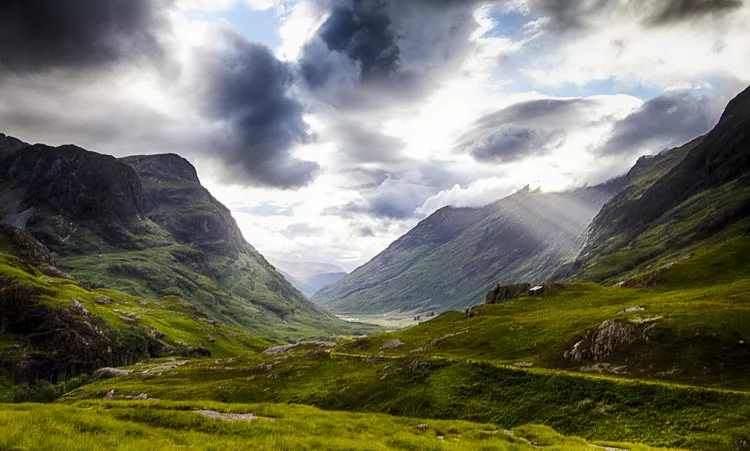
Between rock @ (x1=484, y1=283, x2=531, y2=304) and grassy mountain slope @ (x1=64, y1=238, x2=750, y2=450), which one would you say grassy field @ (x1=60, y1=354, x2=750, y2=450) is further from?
rock @ (x1=484, y1=283, x2=531, y2=304)

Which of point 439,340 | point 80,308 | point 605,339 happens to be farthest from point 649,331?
point 80,308

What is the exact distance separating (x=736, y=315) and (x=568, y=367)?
65.8 ft

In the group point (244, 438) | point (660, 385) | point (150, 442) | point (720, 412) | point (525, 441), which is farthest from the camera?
point (660, 385)

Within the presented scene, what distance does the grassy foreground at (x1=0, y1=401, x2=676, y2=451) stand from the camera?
46.1 feet

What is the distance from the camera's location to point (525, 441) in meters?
24.7

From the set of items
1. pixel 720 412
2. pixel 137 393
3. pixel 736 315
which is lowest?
pixel 137 393

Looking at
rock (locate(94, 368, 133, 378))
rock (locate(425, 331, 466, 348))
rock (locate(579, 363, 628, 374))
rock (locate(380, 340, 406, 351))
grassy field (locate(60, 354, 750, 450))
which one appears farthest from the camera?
rock (locate(94, 368, 133, 378))

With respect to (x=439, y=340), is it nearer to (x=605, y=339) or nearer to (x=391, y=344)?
(x=391, y=344)

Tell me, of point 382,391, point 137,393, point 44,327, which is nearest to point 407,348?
point 382,391

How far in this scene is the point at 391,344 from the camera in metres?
95.8

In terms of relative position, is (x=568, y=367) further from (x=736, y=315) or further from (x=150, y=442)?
(x=150, y=442)

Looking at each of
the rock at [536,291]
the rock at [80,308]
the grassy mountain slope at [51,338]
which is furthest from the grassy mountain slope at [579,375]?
the rock at [80,308]

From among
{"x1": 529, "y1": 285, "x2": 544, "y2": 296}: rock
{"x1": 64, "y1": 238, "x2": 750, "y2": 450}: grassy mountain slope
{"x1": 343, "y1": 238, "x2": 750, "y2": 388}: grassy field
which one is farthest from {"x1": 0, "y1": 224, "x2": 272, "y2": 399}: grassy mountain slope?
{"x1": 529, "y1": 285, "x2": 544, "y2": 296}: rock

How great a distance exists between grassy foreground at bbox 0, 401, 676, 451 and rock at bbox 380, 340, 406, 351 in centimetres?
6267
